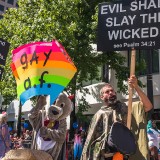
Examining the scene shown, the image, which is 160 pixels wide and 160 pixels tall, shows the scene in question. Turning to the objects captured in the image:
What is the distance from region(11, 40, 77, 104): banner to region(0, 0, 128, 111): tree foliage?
9206 millimetres

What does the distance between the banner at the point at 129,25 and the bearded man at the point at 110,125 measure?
55 cm

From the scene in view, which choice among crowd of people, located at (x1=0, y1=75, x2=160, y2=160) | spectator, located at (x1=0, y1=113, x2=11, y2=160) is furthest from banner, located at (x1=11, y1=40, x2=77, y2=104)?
spectator, located at (x1=0, y1=113, x2=11, y2=160)

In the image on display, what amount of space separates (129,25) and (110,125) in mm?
1296

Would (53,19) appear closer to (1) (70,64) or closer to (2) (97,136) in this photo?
(1) (70,64)

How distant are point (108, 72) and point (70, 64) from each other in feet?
50.7

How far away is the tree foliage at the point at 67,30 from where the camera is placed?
15398 millimetres

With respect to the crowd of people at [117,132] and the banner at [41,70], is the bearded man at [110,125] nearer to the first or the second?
the crowd of people at [117,132]

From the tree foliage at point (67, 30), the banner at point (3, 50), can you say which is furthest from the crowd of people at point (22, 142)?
the banner at point (3, 50)

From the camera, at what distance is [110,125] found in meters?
4.01

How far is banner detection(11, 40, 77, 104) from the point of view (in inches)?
219

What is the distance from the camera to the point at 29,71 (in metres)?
5.66

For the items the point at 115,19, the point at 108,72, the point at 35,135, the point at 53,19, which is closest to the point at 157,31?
the point at 115,19

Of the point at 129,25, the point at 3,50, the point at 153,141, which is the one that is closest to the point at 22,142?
the point at 153,141

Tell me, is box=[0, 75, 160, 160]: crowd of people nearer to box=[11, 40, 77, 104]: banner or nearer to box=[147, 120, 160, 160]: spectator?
box=[11, 40, 77, 104]: banner
